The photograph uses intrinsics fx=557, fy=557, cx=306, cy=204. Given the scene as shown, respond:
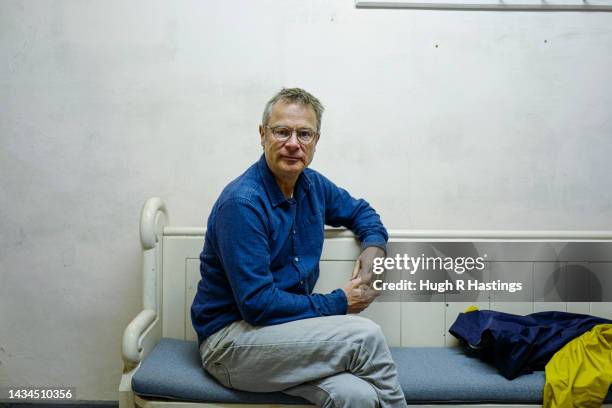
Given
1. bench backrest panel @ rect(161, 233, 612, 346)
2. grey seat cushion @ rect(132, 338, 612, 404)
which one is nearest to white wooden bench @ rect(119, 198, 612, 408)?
bench backrest panel @ rect(161, 233, 612, 346)

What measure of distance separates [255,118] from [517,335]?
58.1 inches

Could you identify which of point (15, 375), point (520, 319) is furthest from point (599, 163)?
point (15, 375)

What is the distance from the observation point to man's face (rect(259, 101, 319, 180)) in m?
1.86

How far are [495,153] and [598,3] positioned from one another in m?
0.86

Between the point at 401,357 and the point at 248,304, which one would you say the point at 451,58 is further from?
the point at 248,304

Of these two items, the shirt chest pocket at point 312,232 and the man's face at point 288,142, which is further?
the shirt chest pocket at point 312,232

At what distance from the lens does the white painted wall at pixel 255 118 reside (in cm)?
262

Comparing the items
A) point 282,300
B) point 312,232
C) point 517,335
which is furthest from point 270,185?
point 517,335

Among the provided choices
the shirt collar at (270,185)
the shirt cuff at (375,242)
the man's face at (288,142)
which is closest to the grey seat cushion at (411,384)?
the shirt cuff at (375,242)

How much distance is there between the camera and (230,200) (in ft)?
5.74

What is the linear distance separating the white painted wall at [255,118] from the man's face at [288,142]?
77cm

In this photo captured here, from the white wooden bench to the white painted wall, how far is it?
33 cm

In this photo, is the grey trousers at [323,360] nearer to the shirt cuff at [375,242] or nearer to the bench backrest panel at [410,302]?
the shirt cuff at [375,242]

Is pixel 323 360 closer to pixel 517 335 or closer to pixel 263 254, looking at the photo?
pixel 263 254
